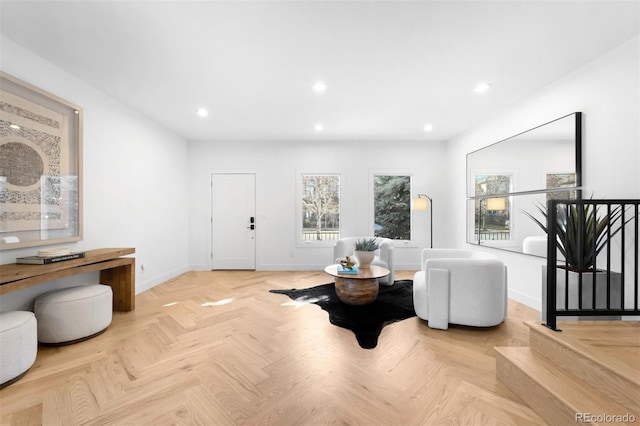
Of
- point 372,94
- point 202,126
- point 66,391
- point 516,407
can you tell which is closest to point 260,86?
point 372,94

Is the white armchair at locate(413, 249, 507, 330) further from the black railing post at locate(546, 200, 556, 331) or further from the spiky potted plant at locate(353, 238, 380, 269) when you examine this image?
the spiky potted plant at locate(353, 238, 380, 269)

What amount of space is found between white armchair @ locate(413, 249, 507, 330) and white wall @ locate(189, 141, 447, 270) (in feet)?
9.28

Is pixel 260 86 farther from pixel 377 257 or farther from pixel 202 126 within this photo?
pixel 377 257

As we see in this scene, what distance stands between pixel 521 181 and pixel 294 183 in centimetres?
384

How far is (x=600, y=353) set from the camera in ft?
5.31

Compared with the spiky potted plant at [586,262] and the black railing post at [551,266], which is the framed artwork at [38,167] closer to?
the black railing post at [551,266]

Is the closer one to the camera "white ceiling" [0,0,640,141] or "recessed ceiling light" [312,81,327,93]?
"white ceiling" [0,0,640,141]

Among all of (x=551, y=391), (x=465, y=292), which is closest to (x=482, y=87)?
(x=465, y=292)

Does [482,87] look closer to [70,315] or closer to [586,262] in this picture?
[586,262]

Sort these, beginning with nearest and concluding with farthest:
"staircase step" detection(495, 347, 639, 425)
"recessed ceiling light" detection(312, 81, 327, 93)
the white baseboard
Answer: "staircase step" detection(495, 347, 639, 425), "recessed ceiling light" detection(312, 81, 327, 93), the white baseboard

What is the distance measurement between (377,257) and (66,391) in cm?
382

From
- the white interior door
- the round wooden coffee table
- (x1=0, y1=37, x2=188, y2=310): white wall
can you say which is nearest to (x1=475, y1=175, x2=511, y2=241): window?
the round wooden coffee table

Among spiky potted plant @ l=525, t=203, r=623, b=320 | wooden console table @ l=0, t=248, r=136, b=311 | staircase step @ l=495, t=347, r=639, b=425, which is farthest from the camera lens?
spiky potted plant @ l=525, t=203, r=623, b=320

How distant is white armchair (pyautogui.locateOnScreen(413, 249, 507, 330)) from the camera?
2682 millimetres
